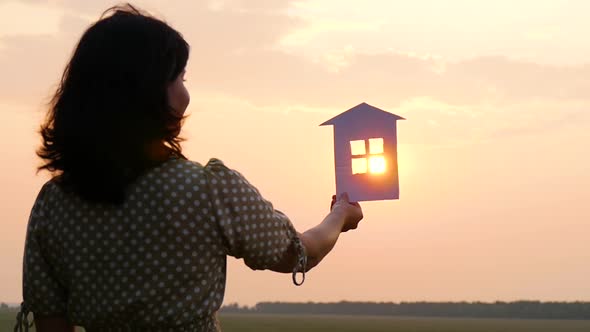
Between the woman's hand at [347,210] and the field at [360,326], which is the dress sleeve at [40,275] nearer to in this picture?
the woman's hand at [347,210]

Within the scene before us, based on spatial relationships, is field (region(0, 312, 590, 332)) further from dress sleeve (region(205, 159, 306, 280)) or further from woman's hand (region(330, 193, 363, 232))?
dress sleeve (region(205, 159, 306, 280))

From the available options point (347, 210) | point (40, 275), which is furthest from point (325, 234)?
point (40, 275)

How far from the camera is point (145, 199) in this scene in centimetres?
392

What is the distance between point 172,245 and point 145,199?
0.18 metres

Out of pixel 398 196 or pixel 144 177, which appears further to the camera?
pixel 398 196

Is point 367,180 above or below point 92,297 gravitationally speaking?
above

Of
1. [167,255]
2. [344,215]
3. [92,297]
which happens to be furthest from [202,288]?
[344,215]

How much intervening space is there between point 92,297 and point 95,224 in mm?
258

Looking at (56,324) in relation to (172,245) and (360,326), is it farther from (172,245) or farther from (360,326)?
(360,326)

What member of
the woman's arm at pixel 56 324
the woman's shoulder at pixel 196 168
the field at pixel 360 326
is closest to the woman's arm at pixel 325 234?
the woman's shoulder at pixel 196 168

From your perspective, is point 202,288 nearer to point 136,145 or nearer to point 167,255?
point 167,255

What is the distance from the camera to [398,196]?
4285mm


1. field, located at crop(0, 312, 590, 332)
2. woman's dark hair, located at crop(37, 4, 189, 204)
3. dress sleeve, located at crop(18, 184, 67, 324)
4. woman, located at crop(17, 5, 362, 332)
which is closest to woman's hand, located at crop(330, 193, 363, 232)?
woman, located at crop(17, 5, 362, 332)

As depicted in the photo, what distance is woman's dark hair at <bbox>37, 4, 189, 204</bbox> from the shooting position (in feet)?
12.6
